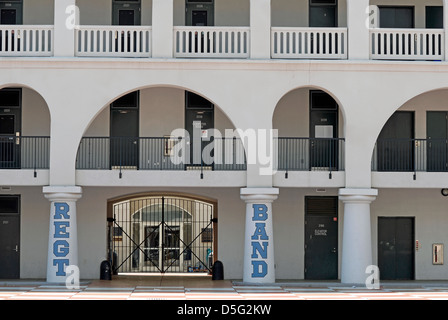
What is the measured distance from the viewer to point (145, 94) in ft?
117

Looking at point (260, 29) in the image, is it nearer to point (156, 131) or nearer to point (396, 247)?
point (156, 131)

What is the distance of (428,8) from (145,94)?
10.8 metres

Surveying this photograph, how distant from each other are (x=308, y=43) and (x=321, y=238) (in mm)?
7196

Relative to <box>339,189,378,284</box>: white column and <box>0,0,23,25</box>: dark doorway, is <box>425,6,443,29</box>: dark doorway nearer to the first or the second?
<box>339,189,378,284</box>: white column

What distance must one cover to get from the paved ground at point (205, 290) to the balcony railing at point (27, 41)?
7634 millimetres

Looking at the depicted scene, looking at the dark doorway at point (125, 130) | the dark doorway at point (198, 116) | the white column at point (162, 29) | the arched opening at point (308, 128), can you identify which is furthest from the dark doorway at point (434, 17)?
the dark doorway at point (125, 130)

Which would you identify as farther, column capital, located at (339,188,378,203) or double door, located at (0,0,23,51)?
double door, located at (0,0,23,51)

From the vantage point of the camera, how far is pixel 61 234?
32.2 m

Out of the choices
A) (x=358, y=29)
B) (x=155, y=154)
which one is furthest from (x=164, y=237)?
(x=358, y=29)

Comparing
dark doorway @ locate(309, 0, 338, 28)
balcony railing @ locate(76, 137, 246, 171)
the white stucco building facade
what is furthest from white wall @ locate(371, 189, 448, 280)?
dark doorway @ locate(309, 0, 338, 28)

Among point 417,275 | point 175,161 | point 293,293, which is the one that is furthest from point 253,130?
point 417,275

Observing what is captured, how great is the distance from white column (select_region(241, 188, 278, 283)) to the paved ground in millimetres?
447

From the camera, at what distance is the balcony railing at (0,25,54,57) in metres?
33.0

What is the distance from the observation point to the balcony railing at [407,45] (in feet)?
110
